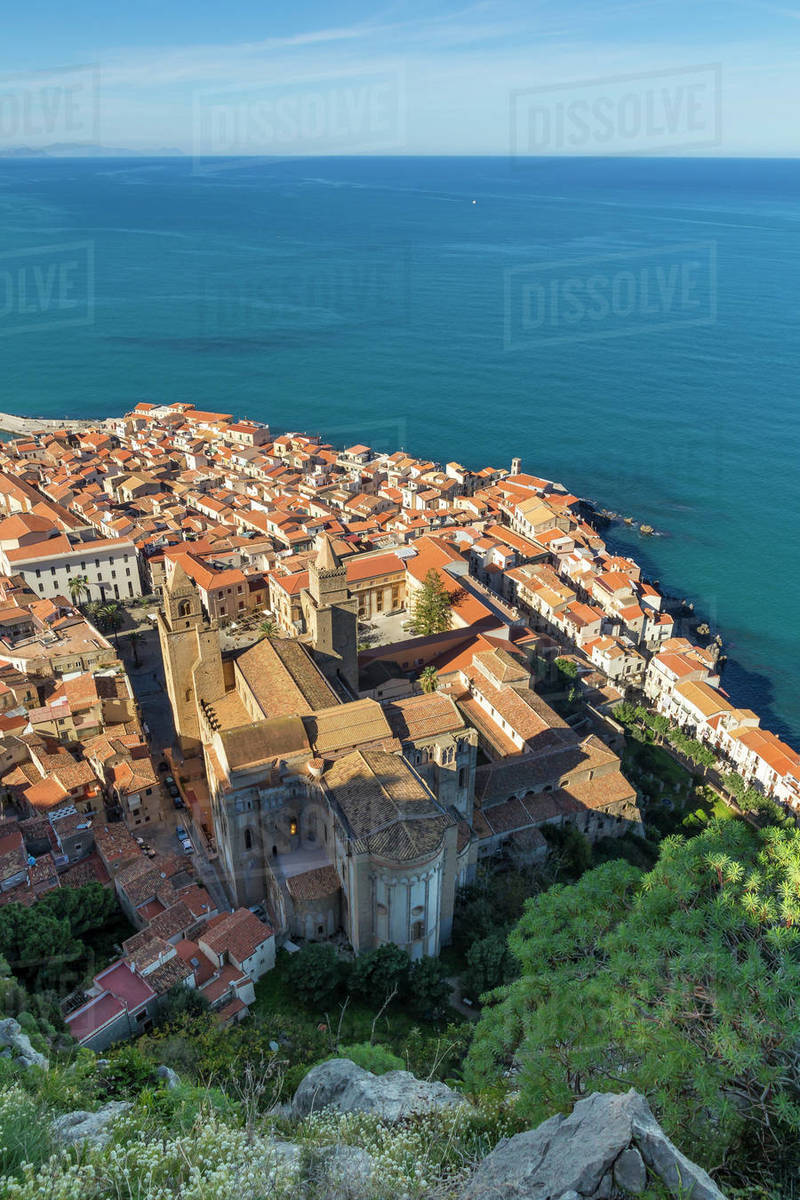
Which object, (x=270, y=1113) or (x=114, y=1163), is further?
(x=270, y=1113)

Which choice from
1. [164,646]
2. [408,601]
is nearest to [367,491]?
[408,601]

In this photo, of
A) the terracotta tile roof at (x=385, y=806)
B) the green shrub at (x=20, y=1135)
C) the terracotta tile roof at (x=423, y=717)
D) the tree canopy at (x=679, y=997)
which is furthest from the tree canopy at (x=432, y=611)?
the green shrub at (x=20, y=1135)

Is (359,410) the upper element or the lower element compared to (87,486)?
upper

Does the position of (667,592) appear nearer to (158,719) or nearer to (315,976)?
(158,719)

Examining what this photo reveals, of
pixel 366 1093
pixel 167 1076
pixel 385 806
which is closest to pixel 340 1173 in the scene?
pixel 366 1093

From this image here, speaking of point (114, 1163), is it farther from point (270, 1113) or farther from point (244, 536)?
point (244, 536)

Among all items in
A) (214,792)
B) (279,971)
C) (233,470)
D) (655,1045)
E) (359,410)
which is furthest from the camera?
(359,410)
